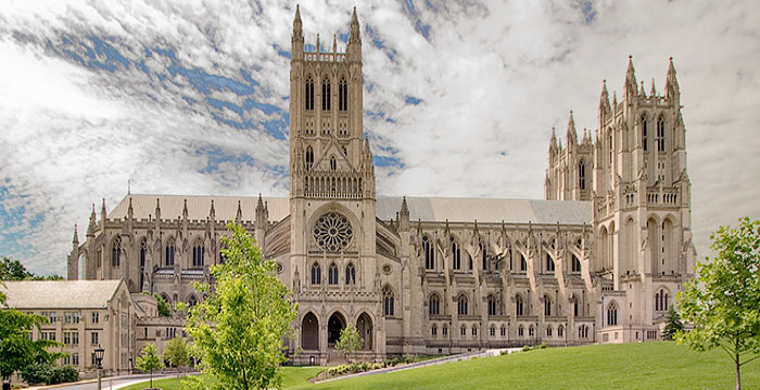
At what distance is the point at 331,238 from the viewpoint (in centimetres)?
9075

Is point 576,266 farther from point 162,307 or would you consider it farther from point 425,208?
point 162,307

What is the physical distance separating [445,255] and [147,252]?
37.8 meters

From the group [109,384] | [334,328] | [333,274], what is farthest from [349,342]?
[109,384]

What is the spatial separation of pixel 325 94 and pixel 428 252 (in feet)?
83.1

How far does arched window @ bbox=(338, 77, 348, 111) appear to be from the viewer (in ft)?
341

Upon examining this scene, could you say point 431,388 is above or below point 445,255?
below

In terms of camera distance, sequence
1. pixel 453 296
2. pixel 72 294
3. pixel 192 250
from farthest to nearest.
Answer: pixel 192 250 < pixel 453 296 < pixel 72 294

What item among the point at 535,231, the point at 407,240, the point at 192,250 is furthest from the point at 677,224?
the point at 192,250

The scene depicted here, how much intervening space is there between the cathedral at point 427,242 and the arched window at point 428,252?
190 mm

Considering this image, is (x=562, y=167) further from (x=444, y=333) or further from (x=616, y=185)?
(x=444, y=333)

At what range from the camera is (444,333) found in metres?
94.8

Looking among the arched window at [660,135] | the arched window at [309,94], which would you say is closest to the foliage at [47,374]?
the arched window at [309,94]

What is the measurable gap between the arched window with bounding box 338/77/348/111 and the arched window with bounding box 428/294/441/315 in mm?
27394

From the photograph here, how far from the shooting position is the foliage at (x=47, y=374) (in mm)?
61694
